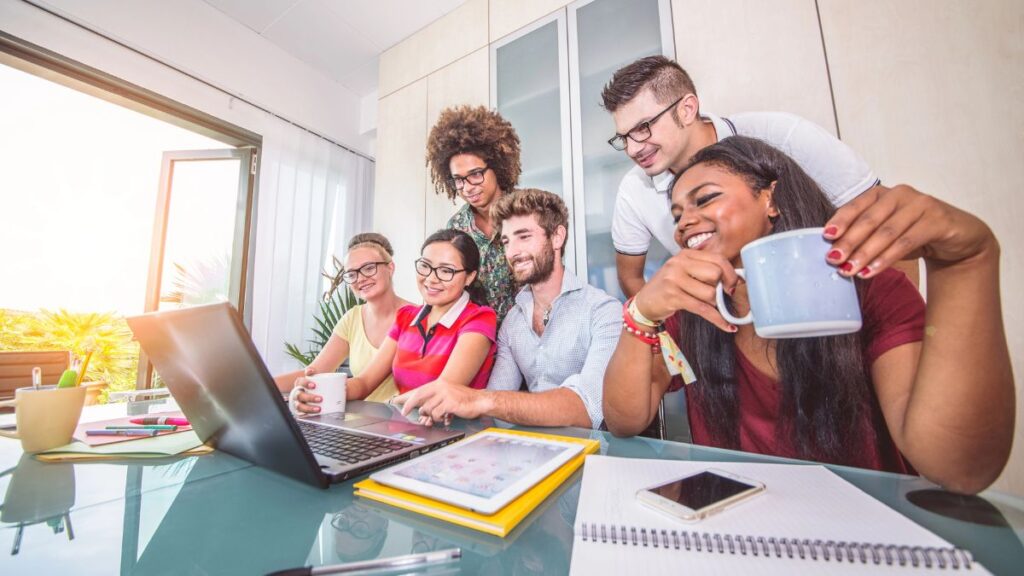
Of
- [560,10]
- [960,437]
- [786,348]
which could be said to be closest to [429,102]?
[560,10]

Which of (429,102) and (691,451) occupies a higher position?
(429,102)

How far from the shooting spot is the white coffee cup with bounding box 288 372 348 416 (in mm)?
1087

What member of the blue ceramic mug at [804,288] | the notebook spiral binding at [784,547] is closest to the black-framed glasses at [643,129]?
the blue ceramic mug at [804,288]

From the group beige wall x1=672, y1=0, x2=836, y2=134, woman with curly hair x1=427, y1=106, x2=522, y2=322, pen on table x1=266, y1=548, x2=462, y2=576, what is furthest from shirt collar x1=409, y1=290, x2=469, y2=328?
beige wall x1=672, y1=0, x2=836, y2=134

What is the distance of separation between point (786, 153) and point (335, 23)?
3.32 metres

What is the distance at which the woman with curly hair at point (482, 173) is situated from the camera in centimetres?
198

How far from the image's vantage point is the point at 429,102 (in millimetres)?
3162

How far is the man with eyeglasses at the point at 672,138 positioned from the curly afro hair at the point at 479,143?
696 mm

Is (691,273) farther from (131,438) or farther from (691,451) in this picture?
(131,438)

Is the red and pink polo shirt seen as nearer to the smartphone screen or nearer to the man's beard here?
the man's beard

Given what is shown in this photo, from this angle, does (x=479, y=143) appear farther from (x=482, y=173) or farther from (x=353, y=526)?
(x=353, y=526)

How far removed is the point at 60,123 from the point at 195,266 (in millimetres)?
1850

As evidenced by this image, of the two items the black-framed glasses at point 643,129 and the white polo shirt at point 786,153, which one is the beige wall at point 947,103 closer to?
the white polo shirt at point 786,153

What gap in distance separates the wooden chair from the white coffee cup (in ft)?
8.28
